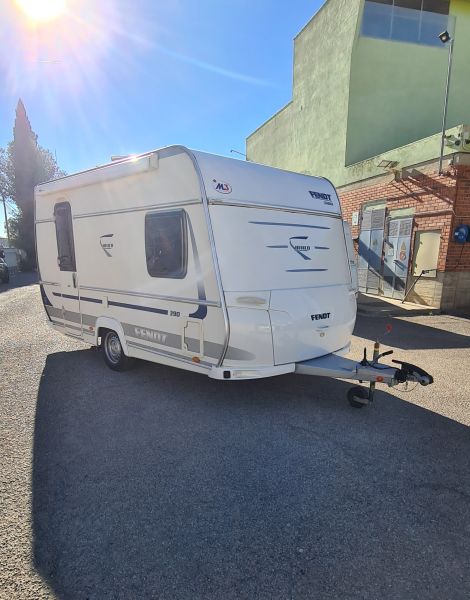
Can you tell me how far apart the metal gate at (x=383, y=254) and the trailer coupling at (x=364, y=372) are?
8.26 m

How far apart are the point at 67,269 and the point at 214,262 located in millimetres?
3452

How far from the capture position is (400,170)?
11203 millimetres

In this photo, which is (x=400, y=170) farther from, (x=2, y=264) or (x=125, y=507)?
(x=2, y=264)

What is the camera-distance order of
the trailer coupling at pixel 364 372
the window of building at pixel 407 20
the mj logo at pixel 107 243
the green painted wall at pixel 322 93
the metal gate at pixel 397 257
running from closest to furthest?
1. the trailer coupling at pixel 364 372
2. the mj logo at pixel 107 243
3. the metal gate at pixel 397 257
4. the window of building at pixel 407 20
5. the green painted wall at pixel 322 93

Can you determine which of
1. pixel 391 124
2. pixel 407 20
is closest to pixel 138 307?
pixel 391 124

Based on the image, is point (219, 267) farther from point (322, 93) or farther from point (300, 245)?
point (322, 93)

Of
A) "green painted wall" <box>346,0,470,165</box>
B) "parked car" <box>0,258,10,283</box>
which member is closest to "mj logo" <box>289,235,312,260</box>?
"green painted wall" <box>346,0,470,165</box>

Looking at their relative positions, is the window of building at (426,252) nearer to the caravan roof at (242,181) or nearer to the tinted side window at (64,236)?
Answer: the caravan roof at (242,181)

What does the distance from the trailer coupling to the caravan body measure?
0.17 meters

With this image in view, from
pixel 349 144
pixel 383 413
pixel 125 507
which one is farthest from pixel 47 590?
pixel 349 144

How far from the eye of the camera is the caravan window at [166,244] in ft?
14.0

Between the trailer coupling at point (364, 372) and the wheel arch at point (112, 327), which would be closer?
the trailer coupling at point (364, 372)

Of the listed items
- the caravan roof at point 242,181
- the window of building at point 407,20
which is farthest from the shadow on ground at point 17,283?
the window of building at point 407,20

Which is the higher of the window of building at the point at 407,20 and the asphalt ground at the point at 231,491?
the window of building at the point at 407,20
